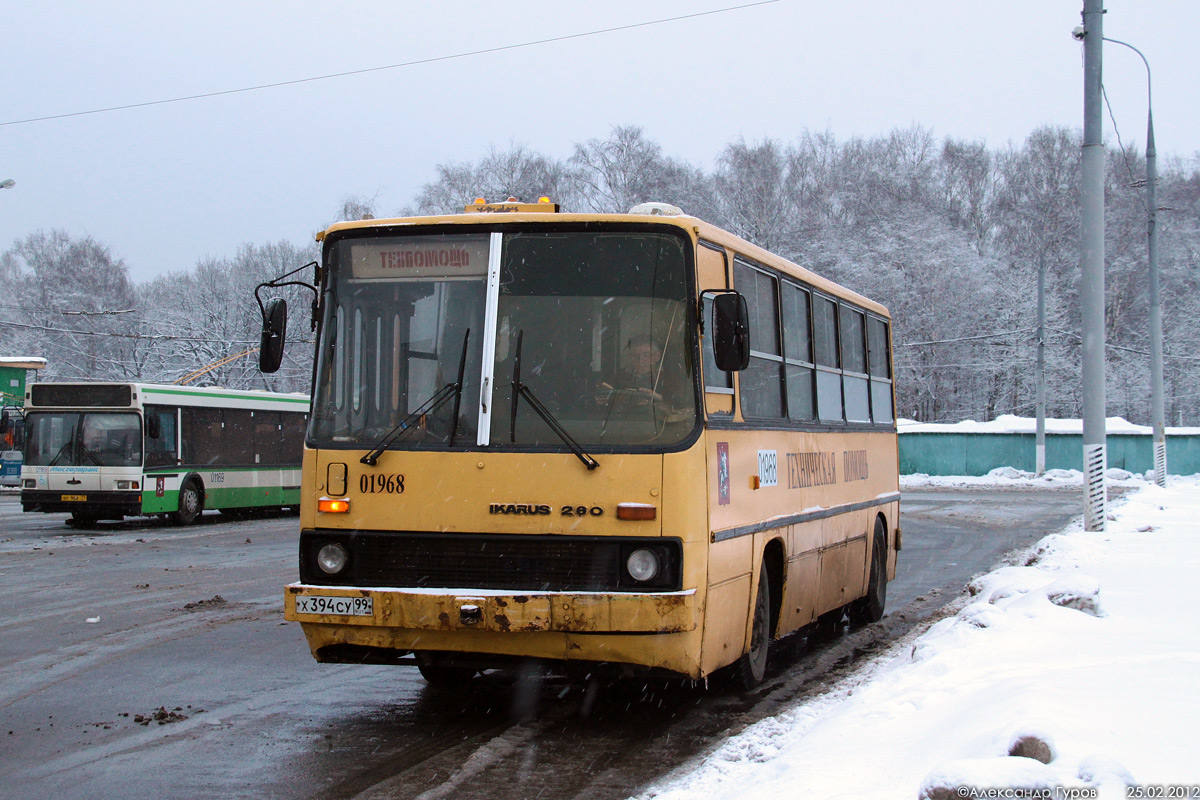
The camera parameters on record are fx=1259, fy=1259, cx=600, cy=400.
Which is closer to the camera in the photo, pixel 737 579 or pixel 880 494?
pixel 737 579

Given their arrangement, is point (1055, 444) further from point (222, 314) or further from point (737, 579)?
point (737, 579)

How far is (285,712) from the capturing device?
24.4 ft

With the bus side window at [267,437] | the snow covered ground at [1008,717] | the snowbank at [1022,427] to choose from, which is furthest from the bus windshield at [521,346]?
the snowbank at [1022,427]

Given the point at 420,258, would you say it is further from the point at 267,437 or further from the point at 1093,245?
the point at 267,437

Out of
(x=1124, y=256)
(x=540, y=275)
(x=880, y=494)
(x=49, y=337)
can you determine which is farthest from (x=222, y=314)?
(x=540, y=275)

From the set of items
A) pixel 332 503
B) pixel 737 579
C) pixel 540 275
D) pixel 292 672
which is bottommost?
pixel 292 672

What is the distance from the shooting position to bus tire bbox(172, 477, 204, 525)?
25797 millimetres

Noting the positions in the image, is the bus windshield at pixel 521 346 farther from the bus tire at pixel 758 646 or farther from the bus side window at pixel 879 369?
the bus side window at pixel 879 369

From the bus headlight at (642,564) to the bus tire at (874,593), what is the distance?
5.48 m

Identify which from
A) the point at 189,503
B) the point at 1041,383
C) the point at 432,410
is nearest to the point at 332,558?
the point at 432,410

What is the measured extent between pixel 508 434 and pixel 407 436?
0.58m

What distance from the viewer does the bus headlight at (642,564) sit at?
6.52 meters

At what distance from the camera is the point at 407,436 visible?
6.90 m

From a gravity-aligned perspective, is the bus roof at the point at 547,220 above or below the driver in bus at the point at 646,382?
above
